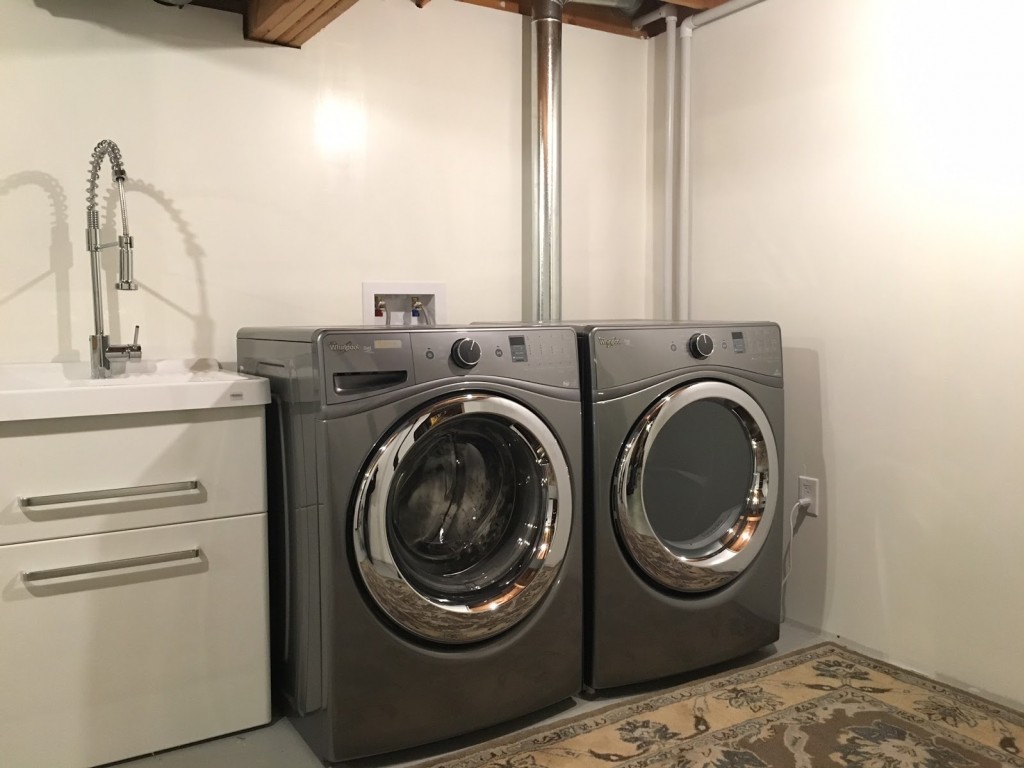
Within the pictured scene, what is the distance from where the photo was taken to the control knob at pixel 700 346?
6.54ft

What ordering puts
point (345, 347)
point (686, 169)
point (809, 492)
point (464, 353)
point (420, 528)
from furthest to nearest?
point (686, 169)
point (809, 492)
point (420, 528)
point (464, 353)
point (345, 347)

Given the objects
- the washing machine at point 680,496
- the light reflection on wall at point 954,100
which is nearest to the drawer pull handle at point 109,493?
the washing machine at point 680,496

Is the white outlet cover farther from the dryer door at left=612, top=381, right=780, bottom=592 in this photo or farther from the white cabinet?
the dryer door at left=612, top=381, right=780, bottom=592

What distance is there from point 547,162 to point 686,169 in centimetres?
48

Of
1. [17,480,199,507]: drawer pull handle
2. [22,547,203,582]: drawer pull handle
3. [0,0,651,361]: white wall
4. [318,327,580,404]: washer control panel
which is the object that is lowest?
[22,547,203,582]: drawer pull handle

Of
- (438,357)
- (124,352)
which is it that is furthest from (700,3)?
(124,352)

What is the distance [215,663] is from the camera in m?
1.76

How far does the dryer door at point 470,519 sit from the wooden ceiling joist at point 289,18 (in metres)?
0.97

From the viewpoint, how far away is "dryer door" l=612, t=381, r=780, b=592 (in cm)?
192

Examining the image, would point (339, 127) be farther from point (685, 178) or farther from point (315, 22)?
point (685, 178)

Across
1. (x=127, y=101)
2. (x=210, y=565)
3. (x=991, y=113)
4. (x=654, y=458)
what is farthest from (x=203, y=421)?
(x=991, y=113)

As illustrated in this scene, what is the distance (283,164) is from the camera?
2229 millimetres

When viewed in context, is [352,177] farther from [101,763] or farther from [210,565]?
[101,763]

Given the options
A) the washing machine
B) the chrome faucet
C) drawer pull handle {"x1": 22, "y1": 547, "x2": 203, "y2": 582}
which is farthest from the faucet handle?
the washing machine
